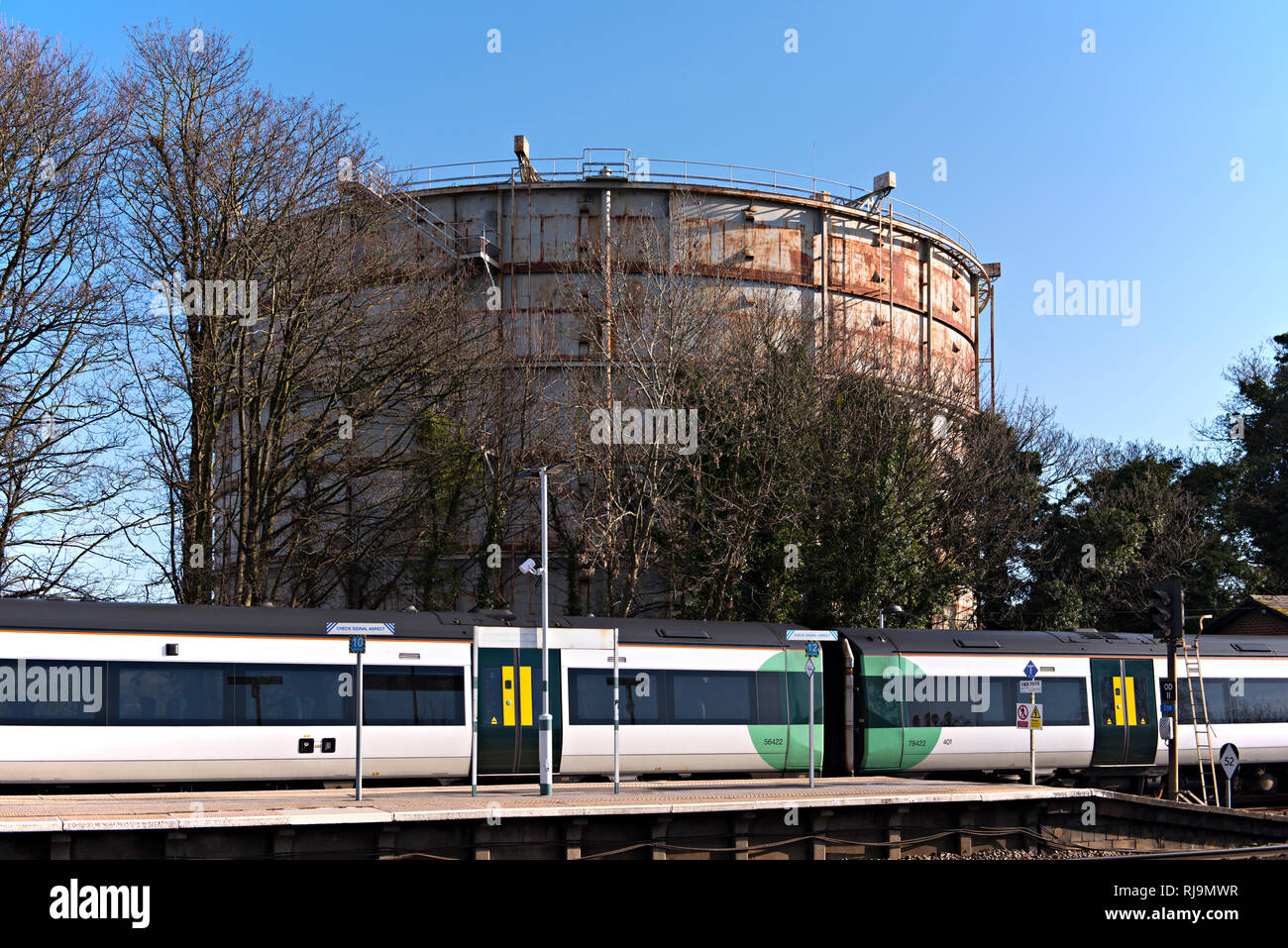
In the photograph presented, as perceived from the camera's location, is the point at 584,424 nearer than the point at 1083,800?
No

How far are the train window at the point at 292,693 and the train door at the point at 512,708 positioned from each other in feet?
8.53

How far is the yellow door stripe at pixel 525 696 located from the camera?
22.7 meters

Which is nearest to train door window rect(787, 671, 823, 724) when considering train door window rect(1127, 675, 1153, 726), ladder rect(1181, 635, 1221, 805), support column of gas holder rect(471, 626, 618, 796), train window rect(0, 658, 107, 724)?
support column of gas holder rect(471, 626, 618, 796)

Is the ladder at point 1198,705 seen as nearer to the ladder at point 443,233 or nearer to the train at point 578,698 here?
the train at point 578,698

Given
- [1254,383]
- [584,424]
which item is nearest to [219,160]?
[584,424]

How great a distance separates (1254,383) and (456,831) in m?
55.5

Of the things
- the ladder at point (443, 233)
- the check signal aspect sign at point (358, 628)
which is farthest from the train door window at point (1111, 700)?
the ladder at point (443, 233)

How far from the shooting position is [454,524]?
38.0m

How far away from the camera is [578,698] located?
2303 cm

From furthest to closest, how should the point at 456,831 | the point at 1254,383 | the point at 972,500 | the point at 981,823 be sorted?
the point at 1254,383, the point at 972,500, the point at 981,823, the point at 456,831

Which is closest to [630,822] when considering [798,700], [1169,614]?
[798,700]

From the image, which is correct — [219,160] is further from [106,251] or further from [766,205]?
[766,205]
